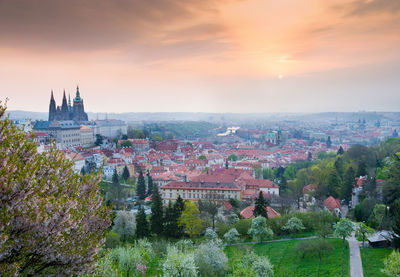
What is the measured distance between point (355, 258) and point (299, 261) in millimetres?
3035

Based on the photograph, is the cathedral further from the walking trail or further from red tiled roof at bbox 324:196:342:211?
the walking trail

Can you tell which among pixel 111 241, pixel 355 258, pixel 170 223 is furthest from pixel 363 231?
pixel 111 241

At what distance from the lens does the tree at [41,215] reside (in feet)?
17.7

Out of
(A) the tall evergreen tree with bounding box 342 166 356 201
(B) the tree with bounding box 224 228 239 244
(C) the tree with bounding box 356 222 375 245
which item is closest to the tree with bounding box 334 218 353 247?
(C) the tree with bounding box 356 222 375 245

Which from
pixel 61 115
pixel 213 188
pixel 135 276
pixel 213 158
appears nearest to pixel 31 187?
pixel 135 276

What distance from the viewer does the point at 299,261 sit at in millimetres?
19156

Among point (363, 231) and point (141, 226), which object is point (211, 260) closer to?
point (363, 231)

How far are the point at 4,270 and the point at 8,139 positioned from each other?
7.67 feet

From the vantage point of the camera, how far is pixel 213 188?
3906cm

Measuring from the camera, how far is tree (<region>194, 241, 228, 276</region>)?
1579 centimetres

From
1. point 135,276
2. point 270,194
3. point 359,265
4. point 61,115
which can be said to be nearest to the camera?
point 135,276

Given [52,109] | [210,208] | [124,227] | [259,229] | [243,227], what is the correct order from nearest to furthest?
[259,229] → [243,227] → [124,227] → [210,208] → [52,109]

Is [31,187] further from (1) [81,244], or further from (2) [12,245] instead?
(1) [81,244]

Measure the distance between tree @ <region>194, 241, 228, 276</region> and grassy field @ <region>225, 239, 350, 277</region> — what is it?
1.26 meters
